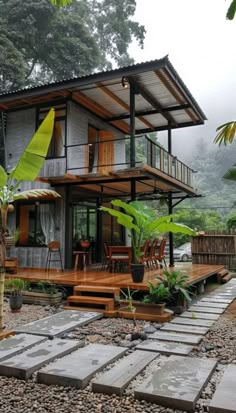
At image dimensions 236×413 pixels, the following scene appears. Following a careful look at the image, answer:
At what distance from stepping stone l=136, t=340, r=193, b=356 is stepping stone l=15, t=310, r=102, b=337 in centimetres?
130

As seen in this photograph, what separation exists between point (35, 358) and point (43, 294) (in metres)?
3.83

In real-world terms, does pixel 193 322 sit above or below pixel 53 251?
below

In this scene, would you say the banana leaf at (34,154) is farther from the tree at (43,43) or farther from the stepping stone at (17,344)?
the tree at (43,43)

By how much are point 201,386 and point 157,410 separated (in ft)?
1.75

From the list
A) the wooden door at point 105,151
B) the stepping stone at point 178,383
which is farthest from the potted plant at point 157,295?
the wooden door at point 105,151

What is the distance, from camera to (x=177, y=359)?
3971mm

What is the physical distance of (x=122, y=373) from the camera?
3.51 m

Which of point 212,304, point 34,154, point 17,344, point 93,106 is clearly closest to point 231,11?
point 34,154

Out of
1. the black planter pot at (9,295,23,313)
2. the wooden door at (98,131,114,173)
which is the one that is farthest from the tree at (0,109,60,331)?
the wooden door at (98,131,114,173)

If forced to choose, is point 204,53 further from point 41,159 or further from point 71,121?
point 41,159

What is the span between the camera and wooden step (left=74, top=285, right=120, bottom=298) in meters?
7.02

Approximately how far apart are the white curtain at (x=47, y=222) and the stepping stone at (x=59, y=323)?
437cm

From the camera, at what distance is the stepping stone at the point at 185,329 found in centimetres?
529

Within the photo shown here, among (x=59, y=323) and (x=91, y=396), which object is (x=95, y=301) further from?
(x=91, y=396)
